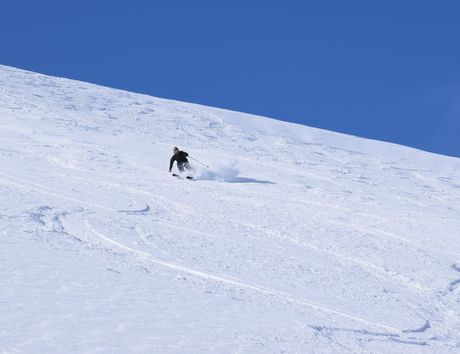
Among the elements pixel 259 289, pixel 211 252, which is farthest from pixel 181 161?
pixel 259 289

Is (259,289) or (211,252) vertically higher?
(211,252)

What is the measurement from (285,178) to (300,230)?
23.0ft

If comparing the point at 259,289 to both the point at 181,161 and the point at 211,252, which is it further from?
the point at 181,161

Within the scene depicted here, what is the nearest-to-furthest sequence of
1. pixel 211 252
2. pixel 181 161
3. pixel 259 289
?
pixel 259 289, pixel 211 252, pixel 181 161

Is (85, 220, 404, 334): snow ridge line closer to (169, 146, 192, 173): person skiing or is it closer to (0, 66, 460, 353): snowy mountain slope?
(0, 66, 460, 353): snowy mountain slope

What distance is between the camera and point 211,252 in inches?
399

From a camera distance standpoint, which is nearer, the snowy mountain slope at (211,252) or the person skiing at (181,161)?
the snowy mountain slope at (211,252)

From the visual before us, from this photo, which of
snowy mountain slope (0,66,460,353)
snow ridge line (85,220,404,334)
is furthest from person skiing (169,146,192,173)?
snow ridge line (85,220,404,334)

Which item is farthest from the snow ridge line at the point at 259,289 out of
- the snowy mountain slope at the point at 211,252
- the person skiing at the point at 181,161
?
the person skiing at the point at 181,161

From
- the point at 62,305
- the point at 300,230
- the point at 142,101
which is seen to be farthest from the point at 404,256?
the point at 142,101

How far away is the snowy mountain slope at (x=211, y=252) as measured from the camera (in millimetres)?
6668

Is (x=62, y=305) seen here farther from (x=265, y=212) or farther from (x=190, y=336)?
(x=265, y=212)

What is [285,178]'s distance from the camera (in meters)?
19.7

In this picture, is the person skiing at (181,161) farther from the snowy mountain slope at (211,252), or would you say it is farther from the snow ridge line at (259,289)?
the snow ridge line at (259,289)
